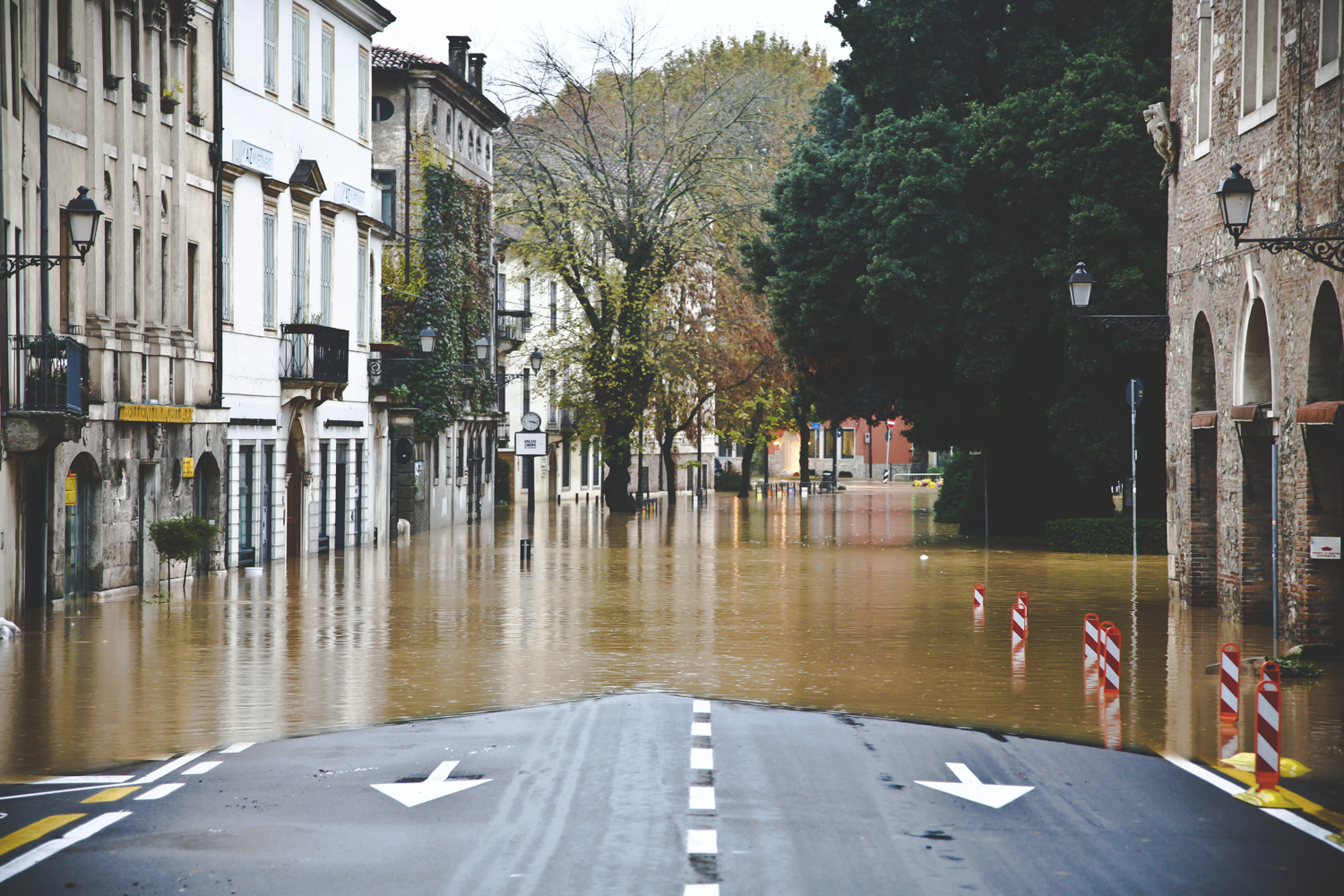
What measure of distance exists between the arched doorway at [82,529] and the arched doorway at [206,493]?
4134 millimetres

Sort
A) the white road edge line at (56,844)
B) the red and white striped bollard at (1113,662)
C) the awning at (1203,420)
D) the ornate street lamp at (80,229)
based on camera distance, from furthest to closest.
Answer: the awning at (1203,420), the ornate street lamp at (80,229), the red and white striped bollard at (1113,662), the white road edge line at (56,844)

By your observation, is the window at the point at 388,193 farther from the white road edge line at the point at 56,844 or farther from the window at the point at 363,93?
the white road edge line at the point at 56,844

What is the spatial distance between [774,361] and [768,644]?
144 feet

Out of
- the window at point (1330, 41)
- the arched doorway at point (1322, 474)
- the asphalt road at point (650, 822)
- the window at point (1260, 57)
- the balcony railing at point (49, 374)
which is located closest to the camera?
the asphalt road at point (650, 822)

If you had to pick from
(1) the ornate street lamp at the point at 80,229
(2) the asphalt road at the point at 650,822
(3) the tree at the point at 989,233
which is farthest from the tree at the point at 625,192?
(2) the asphalt road at the point at 650,822

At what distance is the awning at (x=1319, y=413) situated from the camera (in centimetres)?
1759

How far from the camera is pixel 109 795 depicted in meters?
10.5

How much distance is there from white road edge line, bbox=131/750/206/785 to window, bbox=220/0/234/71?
20.4 metres

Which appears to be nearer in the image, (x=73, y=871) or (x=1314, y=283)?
(x=73, y=871)

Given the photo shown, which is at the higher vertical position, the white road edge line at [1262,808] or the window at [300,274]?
the window at [300,274]

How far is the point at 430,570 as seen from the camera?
31.6 meters

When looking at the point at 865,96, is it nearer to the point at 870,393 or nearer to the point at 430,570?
the point at 870,393

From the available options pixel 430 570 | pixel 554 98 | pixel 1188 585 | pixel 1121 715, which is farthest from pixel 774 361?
pixel 1121 715

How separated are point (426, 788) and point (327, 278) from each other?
27.5m
